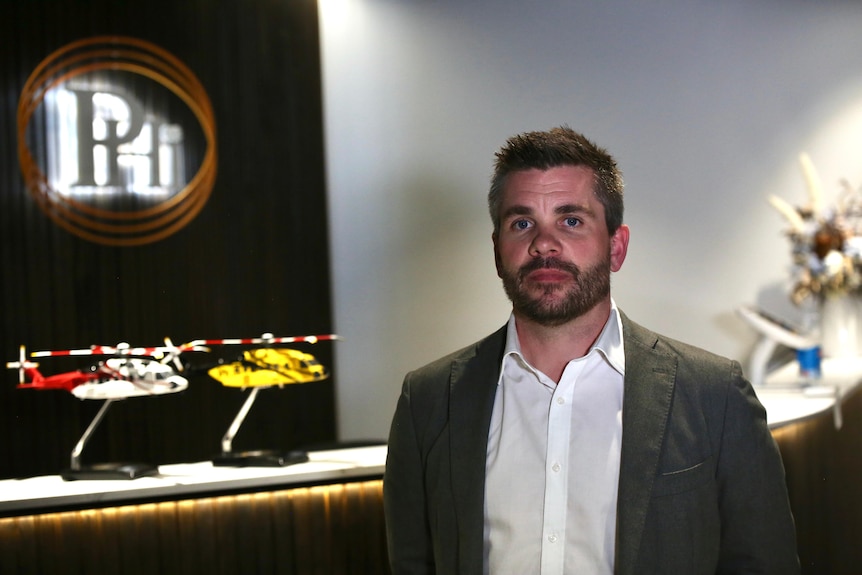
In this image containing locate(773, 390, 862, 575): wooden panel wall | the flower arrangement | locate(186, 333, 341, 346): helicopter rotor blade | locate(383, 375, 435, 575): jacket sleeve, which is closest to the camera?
locate(383, 375, 435, 575): jacket sleeve

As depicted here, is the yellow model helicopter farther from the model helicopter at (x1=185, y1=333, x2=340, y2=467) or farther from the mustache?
the mustache

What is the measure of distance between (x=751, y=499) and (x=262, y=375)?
5.80ft

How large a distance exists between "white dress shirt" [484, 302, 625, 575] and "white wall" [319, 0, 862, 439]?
1.85 metres

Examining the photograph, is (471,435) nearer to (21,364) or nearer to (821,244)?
(21,364)

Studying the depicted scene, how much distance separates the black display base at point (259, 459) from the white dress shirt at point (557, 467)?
4.35ft

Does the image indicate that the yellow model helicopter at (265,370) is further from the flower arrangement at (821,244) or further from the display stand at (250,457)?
the flower arrangement at (821,244)

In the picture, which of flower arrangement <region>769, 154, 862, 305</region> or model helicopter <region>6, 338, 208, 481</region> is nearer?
model helicopter <region>6, 338, 208, 481</region>

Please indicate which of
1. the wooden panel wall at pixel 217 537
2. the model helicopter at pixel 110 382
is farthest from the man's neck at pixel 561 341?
the model helicopter at pixel 110 382

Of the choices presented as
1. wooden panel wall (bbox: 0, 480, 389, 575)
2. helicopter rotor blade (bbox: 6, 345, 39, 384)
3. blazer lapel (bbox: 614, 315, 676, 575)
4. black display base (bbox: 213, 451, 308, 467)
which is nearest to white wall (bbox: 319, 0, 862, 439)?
black display base (bbox: 213, 451, 308, 467)

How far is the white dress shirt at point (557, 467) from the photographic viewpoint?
1598 millimetres

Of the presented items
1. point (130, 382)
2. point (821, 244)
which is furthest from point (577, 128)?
point (130, 382)

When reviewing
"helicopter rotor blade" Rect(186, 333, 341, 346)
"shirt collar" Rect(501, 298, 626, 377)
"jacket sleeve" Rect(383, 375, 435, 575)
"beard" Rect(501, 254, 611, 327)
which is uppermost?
"beard" Rect(501, 254, 611, 327)

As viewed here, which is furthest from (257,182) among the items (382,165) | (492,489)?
(492,489)

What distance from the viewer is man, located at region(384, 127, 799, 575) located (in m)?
1.59
